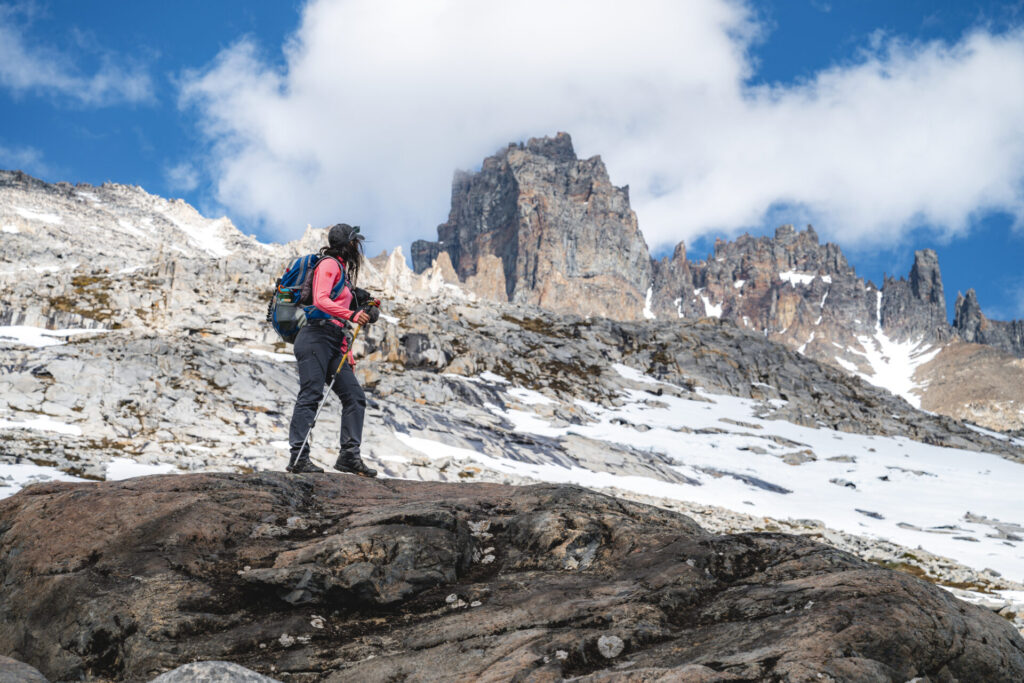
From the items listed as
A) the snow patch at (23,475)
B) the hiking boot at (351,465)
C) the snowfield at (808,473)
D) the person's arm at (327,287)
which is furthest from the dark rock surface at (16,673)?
the snowfield at (808,473)

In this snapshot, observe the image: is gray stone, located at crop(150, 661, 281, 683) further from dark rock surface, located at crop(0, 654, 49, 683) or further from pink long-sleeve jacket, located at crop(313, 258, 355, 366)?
pink long-sleeve jacket, located at crop(313, 258, 355, 366)

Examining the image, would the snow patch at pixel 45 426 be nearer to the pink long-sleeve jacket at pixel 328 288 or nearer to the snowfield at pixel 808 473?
the snowfield at pixel 808 473

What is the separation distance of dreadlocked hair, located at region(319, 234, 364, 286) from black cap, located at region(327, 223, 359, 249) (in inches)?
1.4

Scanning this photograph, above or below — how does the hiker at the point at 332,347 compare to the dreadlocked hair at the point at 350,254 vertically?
below

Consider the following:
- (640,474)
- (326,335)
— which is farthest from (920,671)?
(640,474)

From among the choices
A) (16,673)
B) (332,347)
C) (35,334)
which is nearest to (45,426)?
(332,347)

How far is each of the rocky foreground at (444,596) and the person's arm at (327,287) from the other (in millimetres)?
2874

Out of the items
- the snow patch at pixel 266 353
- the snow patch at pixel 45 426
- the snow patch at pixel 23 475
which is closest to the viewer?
the snow patch at pixel 23 475

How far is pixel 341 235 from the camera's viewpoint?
9.55 m

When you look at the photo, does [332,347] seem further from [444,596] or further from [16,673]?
[16,673]

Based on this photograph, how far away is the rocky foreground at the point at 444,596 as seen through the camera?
14.0 ft

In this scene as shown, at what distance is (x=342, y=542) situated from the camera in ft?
19.5

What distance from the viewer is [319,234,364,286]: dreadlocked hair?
963cm

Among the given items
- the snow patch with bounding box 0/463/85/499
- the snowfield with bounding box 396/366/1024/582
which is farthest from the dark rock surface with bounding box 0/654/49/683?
the snowfield with bounding box 396/366/1024/582
